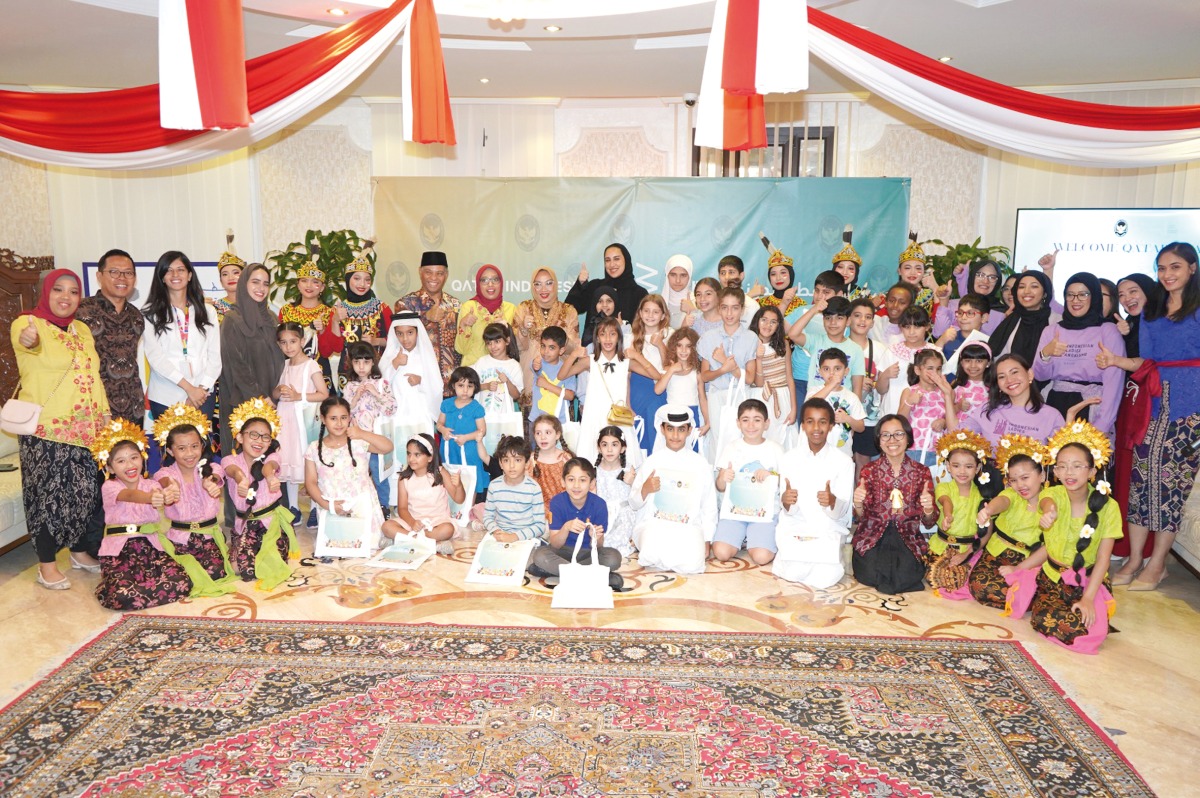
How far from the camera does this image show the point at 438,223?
7738 mm

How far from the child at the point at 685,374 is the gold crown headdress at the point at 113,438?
2.76m

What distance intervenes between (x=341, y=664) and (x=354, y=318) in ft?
8.32

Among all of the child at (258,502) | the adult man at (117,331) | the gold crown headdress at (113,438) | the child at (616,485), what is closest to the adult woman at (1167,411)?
the child at (616,485)

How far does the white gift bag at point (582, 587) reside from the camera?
4208 millimetres

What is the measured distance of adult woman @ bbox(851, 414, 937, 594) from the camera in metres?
4.48

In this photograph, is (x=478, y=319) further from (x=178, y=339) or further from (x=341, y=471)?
(x=178, y=339)

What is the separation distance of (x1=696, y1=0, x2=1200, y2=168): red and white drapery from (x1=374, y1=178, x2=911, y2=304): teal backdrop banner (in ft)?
10.6

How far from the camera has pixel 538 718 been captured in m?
3.23

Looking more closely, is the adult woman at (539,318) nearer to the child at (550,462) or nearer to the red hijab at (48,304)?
the child at (550,462)

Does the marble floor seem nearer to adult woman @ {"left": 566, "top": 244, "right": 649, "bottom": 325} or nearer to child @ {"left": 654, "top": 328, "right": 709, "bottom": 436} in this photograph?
child @ {"left": 654, "top": 328, "right": 709, "bottom": 436}

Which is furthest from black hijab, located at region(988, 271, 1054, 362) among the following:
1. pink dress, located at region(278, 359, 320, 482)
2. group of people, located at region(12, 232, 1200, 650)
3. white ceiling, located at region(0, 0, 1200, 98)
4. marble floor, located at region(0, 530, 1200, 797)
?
pink dress, located at region(278, 359, 320, 482)

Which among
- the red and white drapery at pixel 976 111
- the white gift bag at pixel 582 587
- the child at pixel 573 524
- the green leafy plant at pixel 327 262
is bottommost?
the white gift bag at pixel 582 587

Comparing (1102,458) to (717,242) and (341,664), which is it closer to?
(341,664)

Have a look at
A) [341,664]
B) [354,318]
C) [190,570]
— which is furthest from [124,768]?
[354,318]
